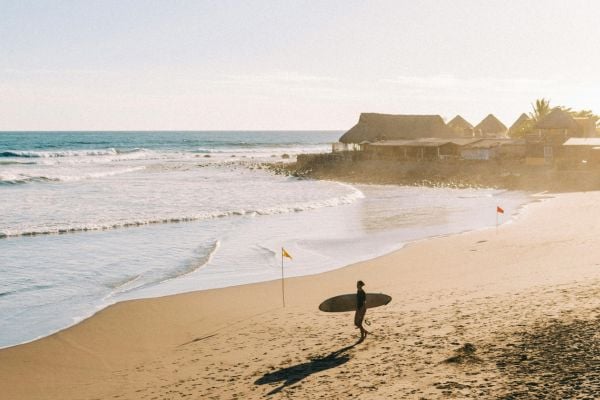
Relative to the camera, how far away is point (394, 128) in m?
71.4

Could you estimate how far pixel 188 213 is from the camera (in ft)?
108

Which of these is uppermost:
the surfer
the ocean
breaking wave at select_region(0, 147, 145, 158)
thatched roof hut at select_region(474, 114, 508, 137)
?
thatched roof hut at select_region(474, 114, 508, 137)

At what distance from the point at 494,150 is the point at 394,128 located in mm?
17693

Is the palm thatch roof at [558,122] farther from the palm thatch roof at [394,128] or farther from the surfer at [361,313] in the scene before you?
the surfer at [361,313]

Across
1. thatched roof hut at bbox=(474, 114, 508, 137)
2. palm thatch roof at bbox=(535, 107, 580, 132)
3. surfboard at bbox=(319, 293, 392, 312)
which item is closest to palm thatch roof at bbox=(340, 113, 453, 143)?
thatched roof hut at bbox=(474, 114, 508, 137)

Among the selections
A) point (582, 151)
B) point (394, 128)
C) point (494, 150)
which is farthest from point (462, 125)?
point (582, 151)

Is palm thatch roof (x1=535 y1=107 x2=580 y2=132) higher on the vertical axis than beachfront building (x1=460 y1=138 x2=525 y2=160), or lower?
higher

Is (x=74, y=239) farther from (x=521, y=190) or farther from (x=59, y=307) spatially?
(x=521, y=190)

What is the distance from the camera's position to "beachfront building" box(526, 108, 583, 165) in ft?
162

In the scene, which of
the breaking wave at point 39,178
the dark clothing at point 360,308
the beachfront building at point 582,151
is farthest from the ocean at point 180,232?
the beachfront building at point 582,151

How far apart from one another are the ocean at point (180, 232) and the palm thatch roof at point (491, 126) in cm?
3807

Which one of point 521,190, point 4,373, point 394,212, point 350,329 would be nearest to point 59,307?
point 4,373

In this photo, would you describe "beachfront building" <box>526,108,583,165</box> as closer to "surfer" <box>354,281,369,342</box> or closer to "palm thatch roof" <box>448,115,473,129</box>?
"palm thatch roof" <box>448,115,473,129</box>

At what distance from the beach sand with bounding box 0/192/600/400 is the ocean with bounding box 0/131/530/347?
5.86ft
